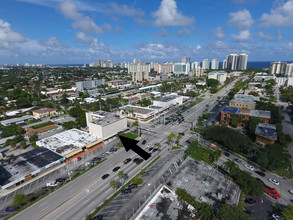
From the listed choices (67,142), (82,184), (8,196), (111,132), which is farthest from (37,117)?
(82,184)

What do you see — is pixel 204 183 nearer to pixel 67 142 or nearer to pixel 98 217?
pixel 98 217

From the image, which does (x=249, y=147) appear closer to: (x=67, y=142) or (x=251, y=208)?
(x=251, y=208)

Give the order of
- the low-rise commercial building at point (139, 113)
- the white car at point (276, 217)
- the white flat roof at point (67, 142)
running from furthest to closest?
the low-rise commercial building at point (139, 113) < the white flat roof at point (67, 142) < the white car at point (276, 217)

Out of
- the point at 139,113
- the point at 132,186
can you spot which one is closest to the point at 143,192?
the point at 132,186

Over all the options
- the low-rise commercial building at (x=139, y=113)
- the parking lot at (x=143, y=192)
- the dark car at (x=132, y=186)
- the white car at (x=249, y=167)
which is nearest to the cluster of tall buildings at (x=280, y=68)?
the low-rise commercial building at (x=139, y=113)

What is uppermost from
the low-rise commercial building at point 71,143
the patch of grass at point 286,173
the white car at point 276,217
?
the low-rise commercial building at point 71,143

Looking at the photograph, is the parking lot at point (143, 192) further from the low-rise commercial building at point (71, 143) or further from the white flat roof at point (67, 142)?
the white flat roof at point (67, 142)
